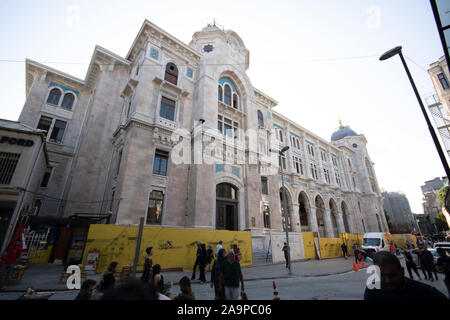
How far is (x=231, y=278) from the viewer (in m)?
5.07

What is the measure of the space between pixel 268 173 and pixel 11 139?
1994cm

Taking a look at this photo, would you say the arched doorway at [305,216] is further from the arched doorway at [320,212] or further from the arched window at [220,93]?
the arched window at [220,93]

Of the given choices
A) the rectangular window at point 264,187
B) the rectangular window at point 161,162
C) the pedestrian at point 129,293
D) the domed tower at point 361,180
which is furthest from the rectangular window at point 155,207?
the domed tower at point 361,180

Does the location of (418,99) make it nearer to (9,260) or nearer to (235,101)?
(9,260)

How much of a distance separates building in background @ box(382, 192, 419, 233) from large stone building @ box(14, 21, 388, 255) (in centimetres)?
6065

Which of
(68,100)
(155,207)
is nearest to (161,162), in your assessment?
(155,207)

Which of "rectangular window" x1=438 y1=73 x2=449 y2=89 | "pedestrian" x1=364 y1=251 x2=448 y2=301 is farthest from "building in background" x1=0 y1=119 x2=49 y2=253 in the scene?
"rectangular window" x1=438 y1=73 x2=449 y2=89

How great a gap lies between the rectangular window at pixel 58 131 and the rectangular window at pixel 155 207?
1317 cm

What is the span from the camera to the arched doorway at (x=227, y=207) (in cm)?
1733

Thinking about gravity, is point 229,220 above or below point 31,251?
above

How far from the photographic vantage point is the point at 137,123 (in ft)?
50.9

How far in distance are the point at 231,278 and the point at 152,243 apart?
7.77 m
